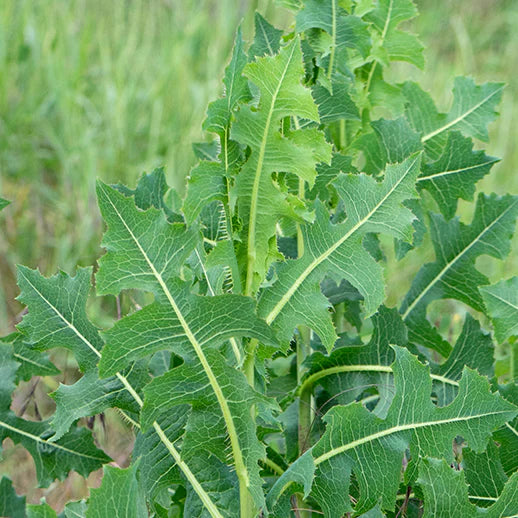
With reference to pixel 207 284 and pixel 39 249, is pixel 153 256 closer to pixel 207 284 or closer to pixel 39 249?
pixel 207 284

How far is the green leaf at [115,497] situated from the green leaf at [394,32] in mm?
741

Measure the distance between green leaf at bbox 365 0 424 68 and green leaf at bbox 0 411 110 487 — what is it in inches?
27.2

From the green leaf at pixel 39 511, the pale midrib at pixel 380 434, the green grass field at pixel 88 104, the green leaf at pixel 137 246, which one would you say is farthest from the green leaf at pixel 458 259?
the green grass field at pixel 88 104

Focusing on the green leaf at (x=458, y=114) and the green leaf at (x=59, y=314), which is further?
the green leaf at (x=458, y=114)

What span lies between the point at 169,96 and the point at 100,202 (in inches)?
128

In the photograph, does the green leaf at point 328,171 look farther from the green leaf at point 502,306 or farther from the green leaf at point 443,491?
the green leaf at point 443,491

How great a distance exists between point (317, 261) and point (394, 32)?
49 cm

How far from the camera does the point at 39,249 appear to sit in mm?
3312

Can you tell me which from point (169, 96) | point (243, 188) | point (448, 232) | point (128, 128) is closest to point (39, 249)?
point (128, 128)

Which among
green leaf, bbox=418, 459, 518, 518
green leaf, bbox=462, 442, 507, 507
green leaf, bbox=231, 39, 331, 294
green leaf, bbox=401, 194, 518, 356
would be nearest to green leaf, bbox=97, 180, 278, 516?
green leaf, bbox=231, 39, 331, 294

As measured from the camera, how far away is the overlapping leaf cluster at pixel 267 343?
778 mm

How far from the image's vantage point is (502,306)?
3.40ft

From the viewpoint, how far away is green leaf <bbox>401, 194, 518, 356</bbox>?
1.16 metres

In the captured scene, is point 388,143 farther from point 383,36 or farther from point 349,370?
point 349,370
